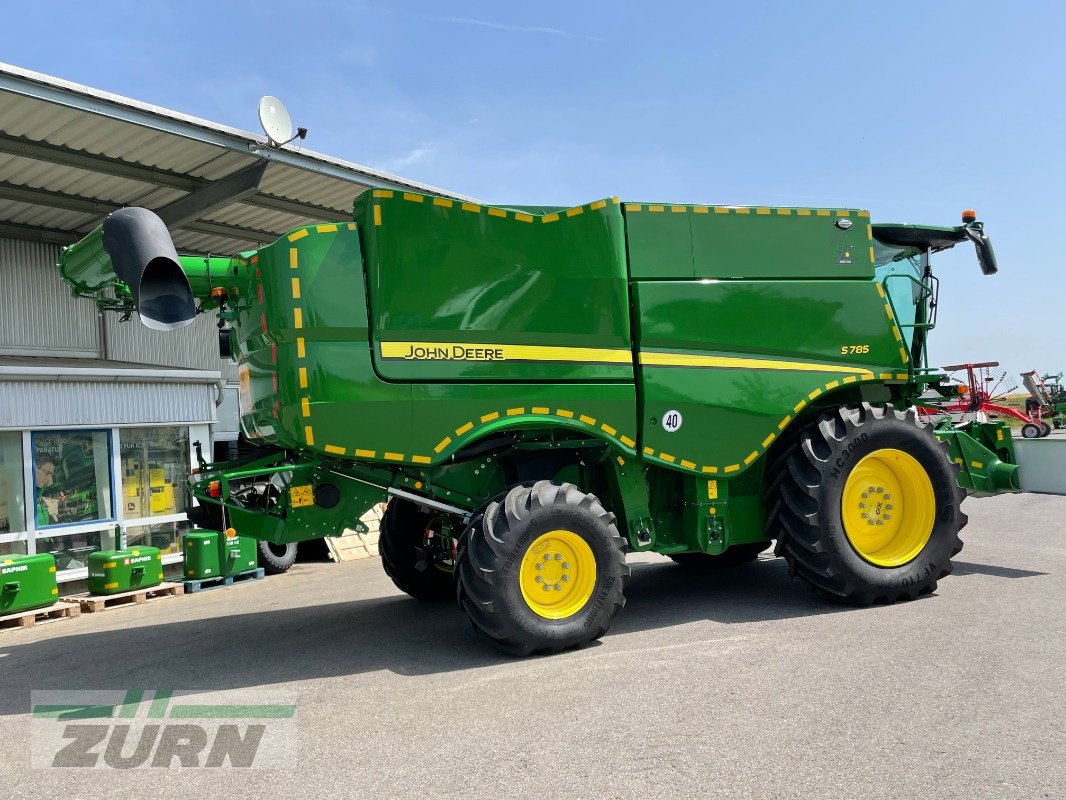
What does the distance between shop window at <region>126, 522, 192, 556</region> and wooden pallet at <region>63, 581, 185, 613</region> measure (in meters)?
1.15

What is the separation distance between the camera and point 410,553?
7637mm

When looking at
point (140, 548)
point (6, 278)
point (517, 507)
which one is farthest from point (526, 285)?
point (6, 278)

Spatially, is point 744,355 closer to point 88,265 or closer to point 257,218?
point 88,265

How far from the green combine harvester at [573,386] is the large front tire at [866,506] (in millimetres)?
19

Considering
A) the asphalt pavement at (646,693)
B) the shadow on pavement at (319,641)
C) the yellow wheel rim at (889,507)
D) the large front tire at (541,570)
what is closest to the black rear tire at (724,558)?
the shadow on pavement at (319,641)

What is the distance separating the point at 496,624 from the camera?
18.0ft

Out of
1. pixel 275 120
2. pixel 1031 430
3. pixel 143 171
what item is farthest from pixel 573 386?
pixel 1031 430

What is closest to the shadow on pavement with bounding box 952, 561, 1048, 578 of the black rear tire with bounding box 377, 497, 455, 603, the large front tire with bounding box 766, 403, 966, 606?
the large front tire with bounding box 766, 403, 966, 606

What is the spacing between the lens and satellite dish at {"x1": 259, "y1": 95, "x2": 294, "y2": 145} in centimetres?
969

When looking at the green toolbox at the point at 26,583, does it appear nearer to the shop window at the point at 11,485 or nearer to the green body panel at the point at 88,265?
the shop window at the point at 11,485

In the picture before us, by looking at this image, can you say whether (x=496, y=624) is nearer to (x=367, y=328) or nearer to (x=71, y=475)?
(x=367, y=328)

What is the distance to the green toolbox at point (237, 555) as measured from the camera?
1056 cm

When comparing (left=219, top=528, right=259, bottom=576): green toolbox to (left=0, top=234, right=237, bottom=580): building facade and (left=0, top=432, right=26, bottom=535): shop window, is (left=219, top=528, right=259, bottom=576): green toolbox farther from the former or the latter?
(left=0, top=432, right=26, bottom=535): shop window

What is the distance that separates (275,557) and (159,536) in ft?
5.19
